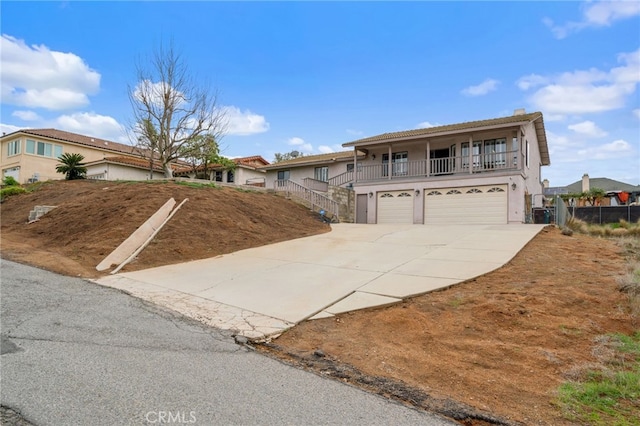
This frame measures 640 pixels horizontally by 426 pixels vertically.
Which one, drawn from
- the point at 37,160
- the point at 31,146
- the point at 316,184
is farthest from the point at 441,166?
the point at 31,146

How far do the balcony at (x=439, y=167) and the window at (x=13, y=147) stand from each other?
Result: 30.0 metres

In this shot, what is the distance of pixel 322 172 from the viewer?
89.2 ft

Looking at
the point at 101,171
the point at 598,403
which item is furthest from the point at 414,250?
the point at 101,171

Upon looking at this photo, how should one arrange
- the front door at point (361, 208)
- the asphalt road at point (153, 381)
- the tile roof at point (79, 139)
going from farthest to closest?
the tile roof at point (79, 139) → the front door at point (361, 208) → the asphalt road at point (153, 381)

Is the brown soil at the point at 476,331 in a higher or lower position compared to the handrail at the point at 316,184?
lower

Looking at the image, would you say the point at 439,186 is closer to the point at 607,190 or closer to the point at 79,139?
the point at 607,190

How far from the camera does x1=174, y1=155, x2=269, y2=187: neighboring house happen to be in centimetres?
3017

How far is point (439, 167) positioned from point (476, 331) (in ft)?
54.9

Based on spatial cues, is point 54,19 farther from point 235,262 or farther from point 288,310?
point 288,310

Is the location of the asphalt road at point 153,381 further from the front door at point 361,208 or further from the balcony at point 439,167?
the front door at point 361,208

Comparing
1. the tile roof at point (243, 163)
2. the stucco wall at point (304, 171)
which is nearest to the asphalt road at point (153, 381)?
the stucco wall at point (304, 171)

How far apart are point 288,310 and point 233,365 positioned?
2.09 metres

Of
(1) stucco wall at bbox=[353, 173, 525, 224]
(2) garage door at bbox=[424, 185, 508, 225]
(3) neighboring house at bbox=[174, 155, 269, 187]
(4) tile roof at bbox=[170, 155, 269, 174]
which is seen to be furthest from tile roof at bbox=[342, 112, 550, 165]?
(4) tile roof at bbox=[170, 155, 269, 174]

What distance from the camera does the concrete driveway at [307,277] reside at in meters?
5.98
